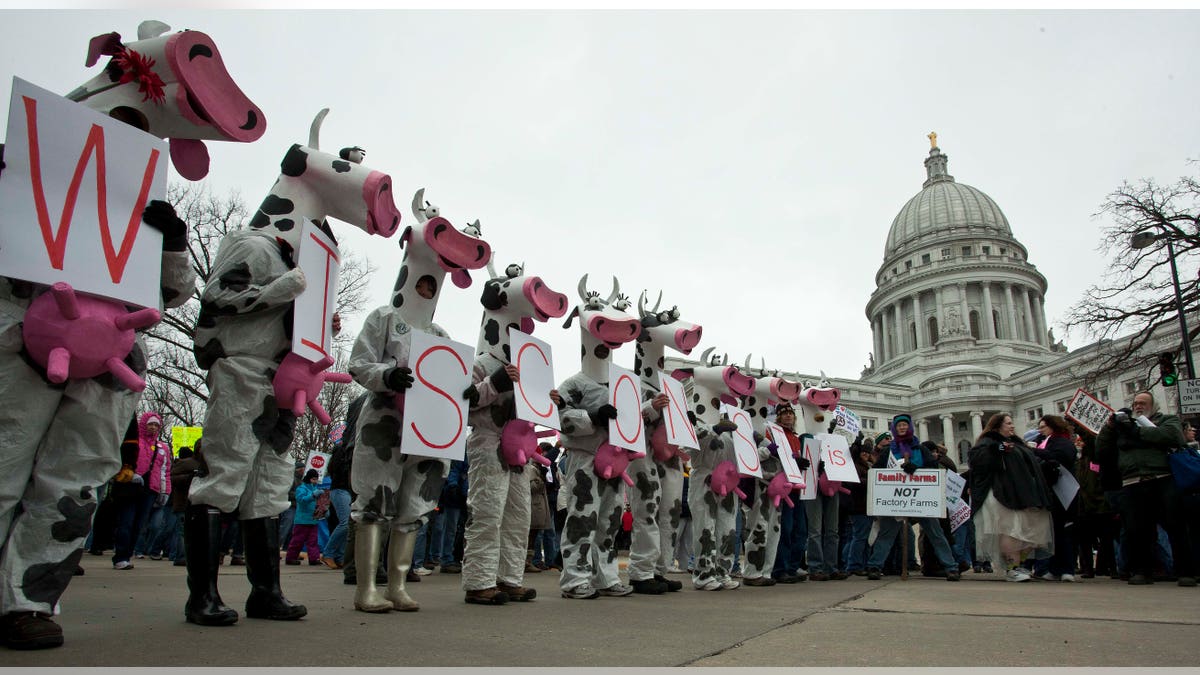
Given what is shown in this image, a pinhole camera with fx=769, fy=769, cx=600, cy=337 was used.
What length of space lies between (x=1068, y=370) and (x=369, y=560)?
62.7 metres

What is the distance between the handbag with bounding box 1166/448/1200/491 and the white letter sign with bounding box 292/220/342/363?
8.82m

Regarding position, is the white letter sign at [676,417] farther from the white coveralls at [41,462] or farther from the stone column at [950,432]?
the stone column at [950,432]

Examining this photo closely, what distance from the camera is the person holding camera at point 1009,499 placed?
9.01 meters

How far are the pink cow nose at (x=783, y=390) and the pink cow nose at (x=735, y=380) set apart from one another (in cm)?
85

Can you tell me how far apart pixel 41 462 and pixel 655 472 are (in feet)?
16.0

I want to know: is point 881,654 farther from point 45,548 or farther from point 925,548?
point 925,548

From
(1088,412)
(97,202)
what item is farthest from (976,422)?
(97,202)

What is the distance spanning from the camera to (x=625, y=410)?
645 centimetres

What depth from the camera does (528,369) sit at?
5691 millimetres

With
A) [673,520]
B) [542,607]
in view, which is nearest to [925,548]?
[673,520]

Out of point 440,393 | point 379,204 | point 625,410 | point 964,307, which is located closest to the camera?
point 379,204

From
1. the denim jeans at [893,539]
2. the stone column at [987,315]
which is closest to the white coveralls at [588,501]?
the denim jeans at [893,539]

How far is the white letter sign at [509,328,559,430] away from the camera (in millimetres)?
5461

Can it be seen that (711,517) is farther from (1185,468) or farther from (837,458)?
(1185,468)
